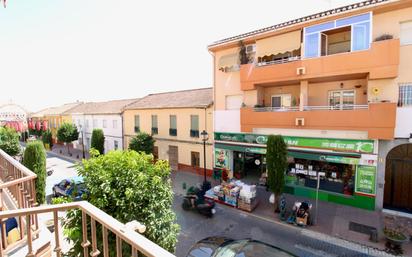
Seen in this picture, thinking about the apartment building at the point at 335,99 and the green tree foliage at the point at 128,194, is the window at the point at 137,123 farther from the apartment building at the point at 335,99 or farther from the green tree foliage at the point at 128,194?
the green tree foliage at the point at 128,194

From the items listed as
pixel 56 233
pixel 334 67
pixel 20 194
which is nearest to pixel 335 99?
pixel 334 67

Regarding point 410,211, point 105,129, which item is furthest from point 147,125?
point 410,211

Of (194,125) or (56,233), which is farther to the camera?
(194,125)

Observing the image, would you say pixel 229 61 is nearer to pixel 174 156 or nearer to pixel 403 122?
pixel 174 156

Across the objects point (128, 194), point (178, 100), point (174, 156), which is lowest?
point (174, 156)

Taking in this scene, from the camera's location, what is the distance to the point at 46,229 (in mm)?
4125

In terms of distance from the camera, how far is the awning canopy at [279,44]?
12219mm

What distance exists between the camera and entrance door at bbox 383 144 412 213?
10375 mm

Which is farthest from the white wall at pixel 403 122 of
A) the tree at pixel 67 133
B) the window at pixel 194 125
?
the tree at pixel 67 133

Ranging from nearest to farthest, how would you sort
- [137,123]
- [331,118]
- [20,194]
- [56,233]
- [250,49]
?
[56,233] < [20,194] < [331,118] < [250,49] < [137,123]

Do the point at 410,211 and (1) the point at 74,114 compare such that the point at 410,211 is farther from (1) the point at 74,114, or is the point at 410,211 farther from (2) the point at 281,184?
(1) the point at 74,114

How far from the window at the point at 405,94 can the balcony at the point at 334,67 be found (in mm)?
890

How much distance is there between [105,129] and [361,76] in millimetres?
25378

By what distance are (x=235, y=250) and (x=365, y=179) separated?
8.61 metres
